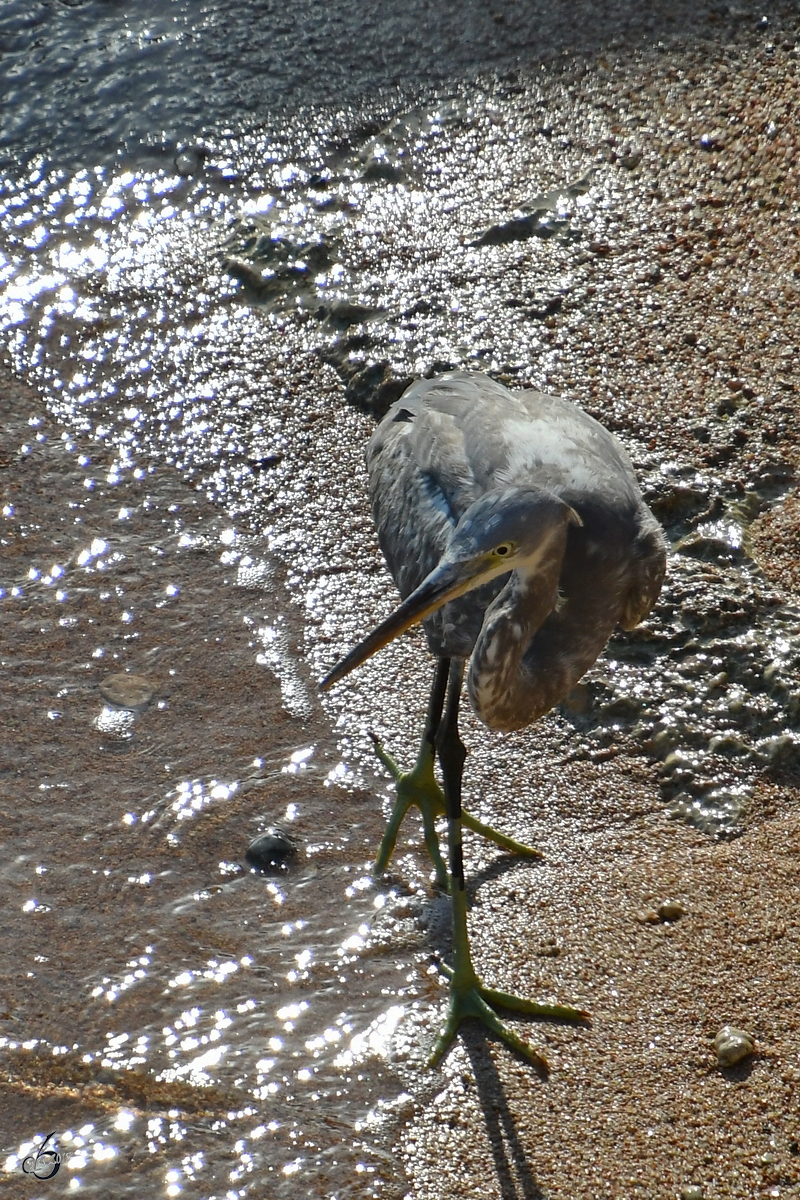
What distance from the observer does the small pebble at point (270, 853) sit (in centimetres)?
349

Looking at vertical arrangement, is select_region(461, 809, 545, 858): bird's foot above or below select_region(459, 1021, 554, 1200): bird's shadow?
above

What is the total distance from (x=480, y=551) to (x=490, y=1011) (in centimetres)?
118

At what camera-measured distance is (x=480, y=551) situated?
2797mm

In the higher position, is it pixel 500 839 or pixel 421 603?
pixel 421 603

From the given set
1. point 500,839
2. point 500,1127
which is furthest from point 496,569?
point 500,1127

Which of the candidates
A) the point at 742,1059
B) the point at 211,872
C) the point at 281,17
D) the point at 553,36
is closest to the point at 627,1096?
the point at 742,1059

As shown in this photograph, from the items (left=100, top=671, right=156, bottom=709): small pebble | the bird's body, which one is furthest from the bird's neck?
(left=100, top=671, right=156, bottom=709): small pebble

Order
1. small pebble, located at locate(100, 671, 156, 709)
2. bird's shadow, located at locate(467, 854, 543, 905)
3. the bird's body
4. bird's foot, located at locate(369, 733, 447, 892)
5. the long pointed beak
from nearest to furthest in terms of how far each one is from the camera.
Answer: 1. the long pointed beak
2. the bird's body
3. bird's shadow, located at locate(467, 854, 543, 905)
4. bird's foot, located at locate(369, 733, 447, 892)
5. small pebble, located at locate(100, 671, 156, 709)

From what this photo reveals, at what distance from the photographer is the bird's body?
10.0ft

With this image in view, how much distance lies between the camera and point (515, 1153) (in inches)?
107

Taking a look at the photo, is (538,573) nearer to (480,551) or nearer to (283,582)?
(480,551)
